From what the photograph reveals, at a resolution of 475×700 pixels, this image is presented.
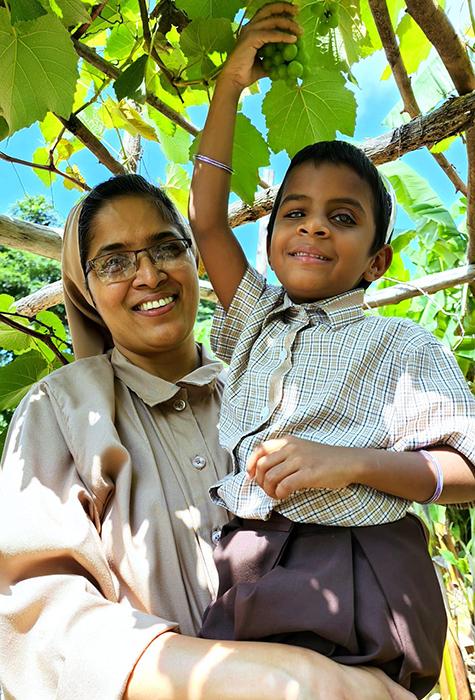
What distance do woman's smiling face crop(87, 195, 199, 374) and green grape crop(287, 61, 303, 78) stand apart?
0.42 meters

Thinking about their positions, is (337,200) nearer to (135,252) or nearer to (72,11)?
(135,252)

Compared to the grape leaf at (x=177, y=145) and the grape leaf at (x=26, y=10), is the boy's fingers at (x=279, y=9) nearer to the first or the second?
the grape leaf at (x=26, y=10)

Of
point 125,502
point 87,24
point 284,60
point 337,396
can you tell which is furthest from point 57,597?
point 87,24

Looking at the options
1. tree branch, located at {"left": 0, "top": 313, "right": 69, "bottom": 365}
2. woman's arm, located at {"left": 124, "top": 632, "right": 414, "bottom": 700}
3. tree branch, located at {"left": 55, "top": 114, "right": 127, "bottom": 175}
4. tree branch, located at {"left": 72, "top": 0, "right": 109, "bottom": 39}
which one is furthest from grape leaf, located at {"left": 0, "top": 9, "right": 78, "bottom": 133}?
woman's arm, located at {"left": 124, "top": 632, "right": 414, "bottom": 700}

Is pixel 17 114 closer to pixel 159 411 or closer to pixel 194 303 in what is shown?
pixel 194 303

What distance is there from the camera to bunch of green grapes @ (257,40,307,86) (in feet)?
5.12

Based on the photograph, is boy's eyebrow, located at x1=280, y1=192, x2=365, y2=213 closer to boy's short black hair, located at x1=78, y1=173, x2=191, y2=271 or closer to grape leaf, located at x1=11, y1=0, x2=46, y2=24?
boy's short black hair, located at x1=78, y1=173, x2=191, y2=271

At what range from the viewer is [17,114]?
5.28 ft

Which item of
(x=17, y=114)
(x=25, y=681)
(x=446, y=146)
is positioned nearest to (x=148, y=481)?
(x=25, y=681)

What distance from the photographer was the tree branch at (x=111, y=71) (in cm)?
210

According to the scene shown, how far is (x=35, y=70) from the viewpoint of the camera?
158cm

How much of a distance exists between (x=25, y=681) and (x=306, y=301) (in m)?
0.83

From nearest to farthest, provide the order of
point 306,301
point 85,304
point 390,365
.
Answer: point 390,365
point 306,301
point 85,304

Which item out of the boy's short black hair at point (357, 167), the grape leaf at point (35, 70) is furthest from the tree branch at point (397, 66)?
the grape leaf at point (35, 70)
